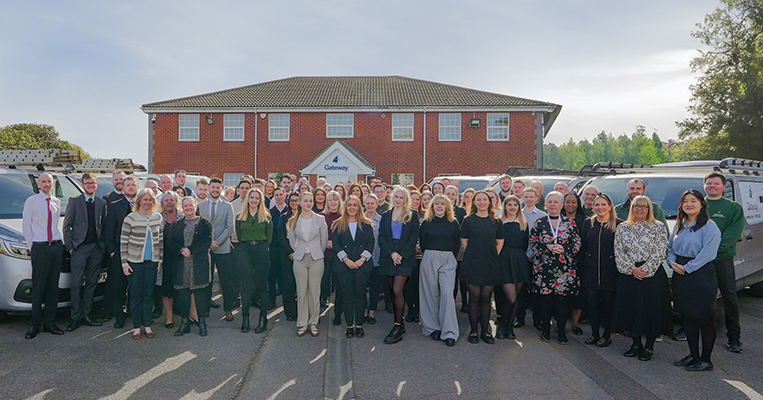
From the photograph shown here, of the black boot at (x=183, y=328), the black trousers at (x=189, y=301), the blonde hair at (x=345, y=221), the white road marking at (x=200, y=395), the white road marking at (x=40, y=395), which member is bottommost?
the white road marking at (x=200, y=395)

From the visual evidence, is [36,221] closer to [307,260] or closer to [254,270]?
[254,270]

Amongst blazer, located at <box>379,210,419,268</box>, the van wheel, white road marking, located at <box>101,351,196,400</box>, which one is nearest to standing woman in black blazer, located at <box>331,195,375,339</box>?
blazer, located at <box>379,210,419,268</box>

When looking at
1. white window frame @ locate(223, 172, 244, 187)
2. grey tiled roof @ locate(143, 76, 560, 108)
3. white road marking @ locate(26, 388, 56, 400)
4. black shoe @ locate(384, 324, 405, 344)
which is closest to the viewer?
white road marking @ locate(26, 388, 56, 400)

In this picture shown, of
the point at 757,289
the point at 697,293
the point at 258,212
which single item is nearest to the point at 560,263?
the point at 697,293

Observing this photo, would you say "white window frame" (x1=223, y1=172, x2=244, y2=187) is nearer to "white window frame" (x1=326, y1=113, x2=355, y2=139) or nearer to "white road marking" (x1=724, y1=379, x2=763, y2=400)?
"white window frame" (x1=326, y1=113, x2=355, y2=139)

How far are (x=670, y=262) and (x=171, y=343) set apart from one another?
5965 mm

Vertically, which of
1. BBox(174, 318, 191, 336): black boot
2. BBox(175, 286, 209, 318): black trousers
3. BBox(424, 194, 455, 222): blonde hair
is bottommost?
BBox(174, 318, 191, 336): black boot

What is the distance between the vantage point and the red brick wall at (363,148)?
26.8 m

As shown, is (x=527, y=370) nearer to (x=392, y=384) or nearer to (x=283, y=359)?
(x=392, y=384)

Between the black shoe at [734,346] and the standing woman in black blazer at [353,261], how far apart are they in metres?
4.50

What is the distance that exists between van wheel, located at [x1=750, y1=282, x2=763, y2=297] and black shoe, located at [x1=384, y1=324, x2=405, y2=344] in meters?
6.79

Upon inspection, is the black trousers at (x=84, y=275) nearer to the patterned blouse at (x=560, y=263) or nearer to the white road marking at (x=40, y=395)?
the white road marking at (x=40, y=395)

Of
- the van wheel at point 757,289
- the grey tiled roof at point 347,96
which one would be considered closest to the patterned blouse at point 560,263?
the van wheel at point 757,289

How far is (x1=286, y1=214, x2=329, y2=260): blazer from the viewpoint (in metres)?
6.34
